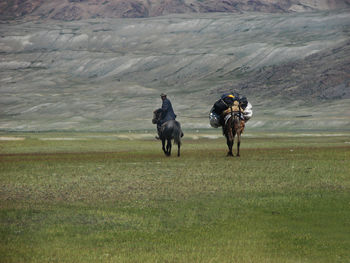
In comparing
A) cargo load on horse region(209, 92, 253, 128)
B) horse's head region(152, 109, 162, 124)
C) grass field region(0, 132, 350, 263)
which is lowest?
horse's head region(152, 109, 162, 124)

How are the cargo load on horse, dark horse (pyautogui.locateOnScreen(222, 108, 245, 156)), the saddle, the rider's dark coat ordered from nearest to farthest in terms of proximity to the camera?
dark horse (pyautogui.locateOnScreen(222, 108, 245, 156)) < the saddle < the cargo load on horse < the rider's dark coat

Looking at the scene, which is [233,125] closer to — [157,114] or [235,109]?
[235,109]

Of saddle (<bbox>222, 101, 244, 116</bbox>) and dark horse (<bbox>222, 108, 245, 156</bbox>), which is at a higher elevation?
saddle (<bbox>222, 101, 244, 116</bbox>)

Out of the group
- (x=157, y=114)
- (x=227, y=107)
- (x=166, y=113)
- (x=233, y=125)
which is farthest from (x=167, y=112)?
(x=233, y=125)

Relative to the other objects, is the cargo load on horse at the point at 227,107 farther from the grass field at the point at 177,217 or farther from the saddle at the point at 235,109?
the grass field at the point at 177,217

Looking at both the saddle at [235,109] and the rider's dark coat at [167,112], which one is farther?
the rider's dark coat at [167,112]

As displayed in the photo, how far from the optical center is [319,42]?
650 feet

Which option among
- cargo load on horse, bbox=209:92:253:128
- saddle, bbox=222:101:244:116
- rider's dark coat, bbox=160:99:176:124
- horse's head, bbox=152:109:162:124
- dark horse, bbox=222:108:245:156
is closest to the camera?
dark horse, bbox=222:108:245:156

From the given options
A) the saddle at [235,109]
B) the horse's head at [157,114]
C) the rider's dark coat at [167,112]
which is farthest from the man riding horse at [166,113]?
the saddle at [235,109]

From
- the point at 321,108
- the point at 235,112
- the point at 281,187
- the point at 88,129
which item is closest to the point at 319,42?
the point at 321,108

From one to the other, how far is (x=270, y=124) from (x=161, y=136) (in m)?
92.7

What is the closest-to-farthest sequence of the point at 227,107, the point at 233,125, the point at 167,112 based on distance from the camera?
the point at 233,125 < the point at 227,107 < the point at 167,112

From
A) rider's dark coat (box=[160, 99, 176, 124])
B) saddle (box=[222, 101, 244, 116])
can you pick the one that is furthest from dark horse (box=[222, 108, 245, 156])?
rider's dark coat (box=[160, 99, 176, 124])

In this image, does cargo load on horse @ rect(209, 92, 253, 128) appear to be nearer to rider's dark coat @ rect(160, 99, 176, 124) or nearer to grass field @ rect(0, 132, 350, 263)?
rider's dark coat @ rect(160, 99, 176, 124)
